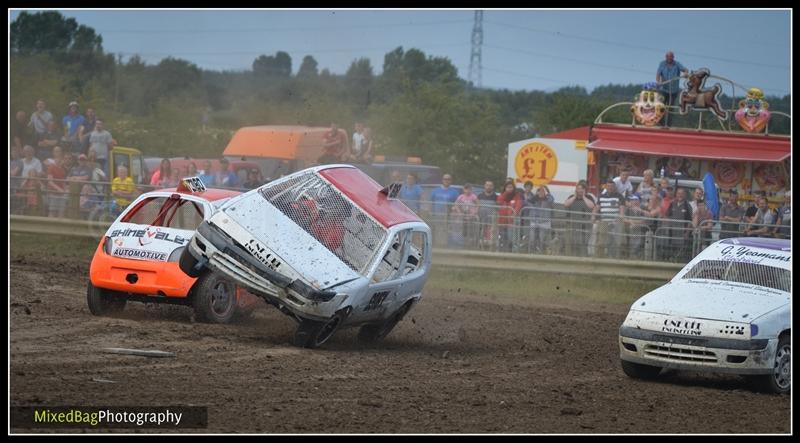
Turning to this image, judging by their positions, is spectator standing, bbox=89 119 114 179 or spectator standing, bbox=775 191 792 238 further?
spectator standing, bbox=89 119 114 179

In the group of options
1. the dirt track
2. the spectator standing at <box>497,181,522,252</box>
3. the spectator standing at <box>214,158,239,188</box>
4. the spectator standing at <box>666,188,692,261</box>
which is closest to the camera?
→ the dirt track

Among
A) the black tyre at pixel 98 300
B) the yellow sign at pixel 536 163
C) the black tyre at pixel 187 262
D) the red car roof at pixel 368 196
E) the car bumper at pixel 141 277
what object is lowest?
the black tyre at pixel 98 300

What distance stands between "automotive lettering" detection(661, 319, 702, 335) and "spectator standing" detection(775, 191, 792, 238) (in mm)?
7373

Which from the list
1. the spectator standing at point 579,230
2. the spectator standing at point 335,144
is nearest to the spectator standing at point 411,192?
the spectator standing at point 579,230

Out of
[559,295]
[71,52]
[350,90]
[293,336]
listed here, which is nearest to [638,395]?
[293,336]

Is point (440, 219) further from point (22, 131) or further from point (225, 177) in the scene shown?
point (22, 131)

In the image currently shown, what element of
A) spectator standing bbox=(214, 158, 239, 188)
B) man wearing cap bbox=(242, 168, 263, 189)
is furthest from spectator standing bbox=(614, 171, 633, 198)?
spectator standing bbox=(214, 158, 239, 188)

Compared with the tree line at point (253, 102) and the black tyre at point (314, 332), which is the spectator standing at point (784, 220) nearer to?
the black tyre at point (314, 332)

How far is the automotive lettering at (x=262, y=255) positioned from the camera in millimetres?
11258

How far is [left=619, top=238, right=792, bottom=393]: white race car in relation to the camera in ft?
35.6

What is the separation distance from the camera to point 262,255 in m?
11.3

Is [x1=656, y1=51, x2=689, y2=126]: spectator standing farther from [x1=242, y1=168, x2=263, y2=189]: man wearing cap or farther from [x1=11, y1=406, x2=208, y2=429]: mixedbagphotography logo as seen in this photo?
[x1=11, y1=406, x2=208, y2=429]: mixedbagphotography logo

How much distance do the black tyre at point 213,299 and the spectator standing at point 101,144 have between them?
11655 millimetres

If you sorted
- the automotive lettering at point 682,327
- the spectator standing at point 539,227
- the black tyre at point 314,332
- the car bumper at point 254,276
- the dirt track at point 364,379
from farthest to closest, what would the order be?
the spectator standing at point 539,227
the black tyre at point 314,332
the car bumper at point 254,276
the automotive lettering at point 682,327
the dirt track at point 364,379
